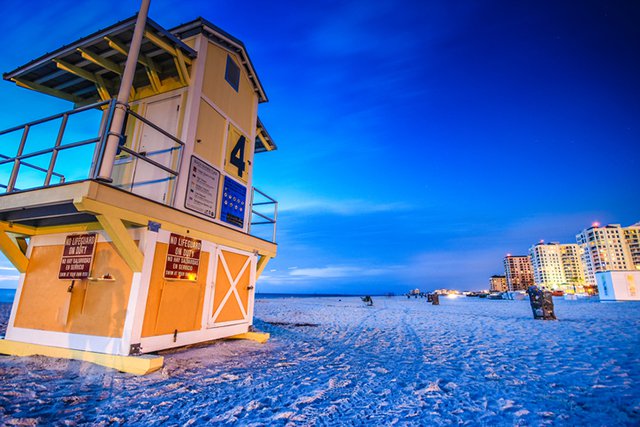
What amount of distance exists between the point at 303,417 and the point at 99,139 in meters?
5.59

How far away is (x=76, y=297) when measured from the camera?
627cm

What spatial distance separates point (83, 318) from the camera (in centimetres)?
606

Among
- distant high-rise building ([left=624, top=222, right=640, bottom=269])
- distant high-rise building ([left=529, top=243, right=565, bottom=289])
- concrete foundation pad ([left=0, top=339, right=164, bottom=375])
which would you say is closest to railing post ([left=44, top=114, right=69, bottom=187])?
concrete foundation pad ([left=0, top=339, right=164, bottom=375])

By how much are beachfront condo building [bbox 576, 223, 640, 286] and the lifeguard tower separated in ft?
605

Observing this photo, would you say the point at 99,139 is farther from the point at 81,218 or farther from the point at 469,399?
the point at 469,399

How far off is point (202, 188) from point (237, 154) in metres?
2.04

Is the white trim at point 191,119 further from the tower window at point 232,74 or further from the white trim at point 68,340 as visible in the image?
the white trim at point 68,340

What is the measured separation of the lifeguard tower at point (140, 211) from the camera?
556cm

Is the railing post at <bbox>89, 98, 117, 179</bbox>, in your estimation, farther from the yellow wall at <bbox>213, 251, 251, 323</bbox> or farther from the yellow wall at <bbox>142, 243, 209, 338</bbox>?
the yellow wall at <bbox>213, 251, 251, 323</bbox>

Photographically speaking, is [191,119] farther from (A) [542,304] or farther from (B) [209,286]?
(A) [542,304]

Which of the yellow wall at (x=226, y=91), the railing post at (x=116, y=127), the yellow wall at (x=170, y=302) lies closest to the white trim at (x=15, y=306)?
the yellow wall at (x=170, y=302)

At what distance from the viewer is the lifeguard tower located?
5.56 metres

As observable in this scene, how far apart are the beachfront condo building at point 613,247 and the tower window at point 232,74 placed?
184m

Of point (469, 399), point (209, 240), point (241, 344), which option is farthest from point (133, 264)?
point (469, 399)
